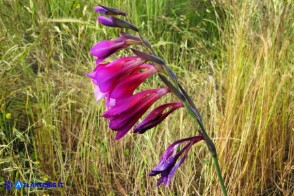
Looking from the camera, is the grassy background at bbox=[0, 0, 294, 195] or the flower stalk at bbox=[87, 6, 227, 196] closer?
the flower stalk at bbox=[87, 6, 227, 196]

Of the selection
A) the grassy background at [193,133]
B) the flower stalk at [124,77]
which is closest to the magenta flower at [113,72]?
the flower stalk at [124,77]

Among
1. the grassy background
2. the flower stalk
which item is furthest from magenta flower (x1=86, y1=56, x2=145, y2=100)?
the grassy background

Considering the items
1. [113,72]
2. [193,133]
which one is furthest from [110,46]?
[193,133]

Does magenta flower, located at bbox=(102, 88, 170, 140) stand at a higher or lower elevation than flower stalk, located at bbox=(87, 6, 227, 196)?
lower

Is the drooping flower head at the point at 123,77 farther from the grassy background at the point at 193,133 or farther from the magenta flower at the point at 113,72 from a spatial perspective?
the grassy background at the point at 193,133

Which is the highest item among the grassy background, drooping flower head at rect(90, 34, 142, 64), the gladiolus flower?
drooping flower head at rect(90, 34, 142, 64)

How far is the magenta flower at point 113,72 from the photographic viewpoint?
0.87 meters

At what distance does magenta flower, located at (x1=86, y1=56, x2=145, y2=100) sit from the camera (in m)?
0.87

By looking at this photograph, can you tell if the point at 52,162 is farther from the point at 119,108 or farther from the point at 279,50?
the point at 119,108

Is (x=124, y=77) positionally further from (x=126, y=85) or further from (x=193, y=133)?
(x=193, y=133)

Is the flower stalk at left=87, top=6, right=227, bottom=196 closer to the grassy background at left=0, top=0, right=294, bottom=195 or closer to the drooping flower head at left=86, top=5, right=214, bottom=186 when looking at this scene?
the drooping flower head at left=86, top=5, right=214, bottom=186

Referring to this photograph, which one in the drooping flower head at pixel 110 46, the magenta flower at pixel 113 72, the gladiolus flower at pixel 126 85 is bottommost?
the gladiolus flower at pixel 126 85

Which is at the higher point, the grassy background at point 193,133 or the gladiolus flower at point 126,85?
the gladiolus flower at point 126,85

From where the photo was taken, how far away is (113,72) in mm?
877
